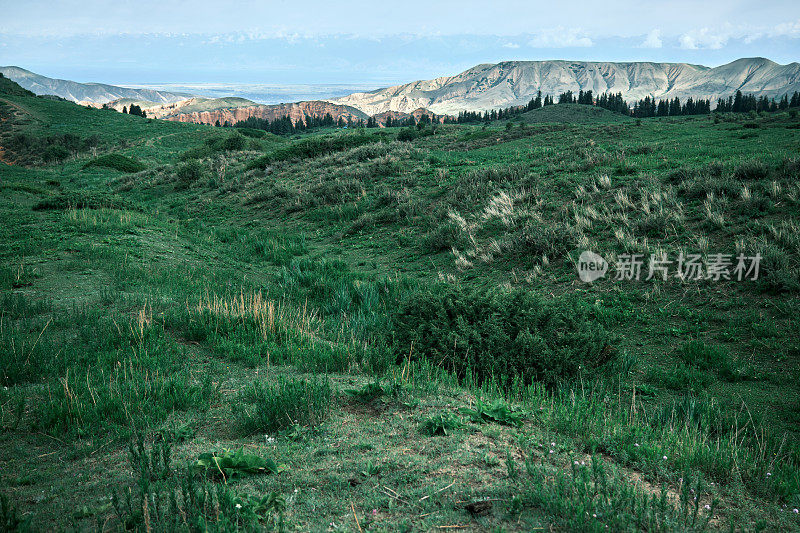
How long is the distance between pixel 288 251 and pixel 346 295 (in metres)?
5.81

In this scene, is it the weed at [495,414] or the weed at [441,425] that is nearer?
the weed at [441,425]

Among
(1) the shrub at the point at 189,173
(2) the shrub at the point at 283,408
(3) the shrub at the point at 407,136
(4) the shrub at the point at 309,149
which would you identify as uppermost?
(3) the shrub at the point at 407,136

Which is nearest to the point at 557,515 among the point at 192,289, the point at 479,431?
the point at 479,431

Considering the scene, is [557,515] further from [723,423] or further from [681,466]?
[723,423]

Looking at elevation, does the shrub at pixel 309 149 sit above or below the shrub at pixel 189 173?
above

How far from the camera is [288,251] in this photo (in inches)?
584

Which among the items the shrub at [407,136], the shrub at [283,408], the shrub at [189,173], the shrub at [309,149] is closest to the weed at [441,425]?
the shrub at [283,408]

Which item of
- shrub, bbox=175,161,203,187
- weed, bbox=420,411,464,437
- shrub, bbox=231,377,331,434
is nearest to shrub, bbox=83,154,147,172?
shrub, bbox=175,161,203,187

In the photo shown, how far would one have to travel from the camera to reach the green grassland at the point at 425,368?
2947 mm

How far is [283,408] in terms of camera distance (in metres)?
4.11

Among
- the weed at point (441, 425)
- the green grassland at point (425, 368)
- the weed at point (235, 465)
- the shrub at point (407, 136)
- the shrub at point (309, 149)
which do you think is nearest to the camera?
the green grassland at point (425, 368)

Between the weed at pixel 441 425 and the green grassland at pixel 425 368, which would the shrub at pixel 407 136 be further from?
the weed at pixel 441 425

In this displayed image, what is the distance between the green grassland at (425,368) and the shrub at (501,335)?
0.13ft

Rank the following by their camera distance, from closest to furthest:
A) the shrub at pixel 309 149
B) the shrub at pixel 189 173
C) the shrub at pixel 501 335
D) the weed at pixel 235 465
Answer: the weed at pixel 235 465 < the shrub at pixel 501 335 < the shrub at pixel 189 173 < the shrub at pixel 309 149
